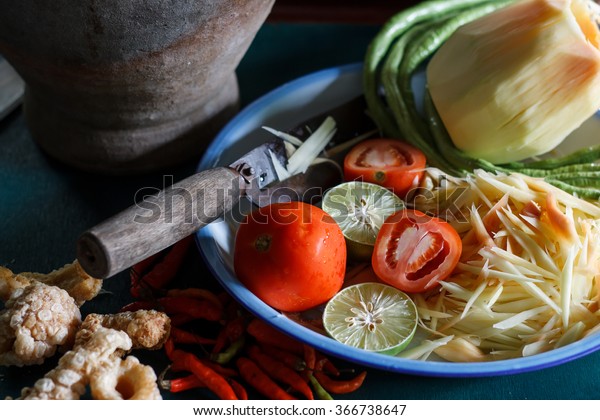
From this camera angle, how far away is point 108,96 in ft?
6.90

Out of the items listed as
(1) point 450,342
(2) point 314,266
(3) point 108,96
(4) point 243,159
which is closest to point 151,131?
(3) point 108,96

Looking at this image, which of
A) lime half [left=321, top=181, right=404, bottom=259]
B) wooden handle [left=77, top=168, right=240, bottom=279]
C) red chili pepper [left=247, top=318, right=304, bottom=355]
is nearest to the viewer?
wooden handle [left=77, top=168, right=240, bottom=279]

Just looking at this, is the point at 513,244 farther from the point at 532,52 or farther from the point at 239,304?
the point at 239,304

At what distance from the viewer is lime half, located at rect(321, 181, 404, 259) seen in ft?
6.53

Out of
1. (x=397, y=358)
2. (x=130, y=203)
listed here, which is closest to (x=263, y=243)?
(x=397, y=358)

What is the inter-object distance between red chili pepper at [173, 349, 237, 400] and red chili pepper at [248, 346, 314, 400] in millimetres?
108

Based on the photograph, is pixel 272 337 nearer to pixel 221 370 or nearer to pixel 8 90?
pixel 221 370

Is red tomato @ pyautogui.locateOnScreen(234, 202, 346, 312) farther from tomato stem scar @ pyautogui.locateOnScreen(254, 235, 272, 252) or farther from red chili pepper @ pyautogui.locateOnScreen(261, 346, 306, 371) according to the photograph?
red chili pepper @ pyautogui.locateOnScreen(261, 346, 306, 371)

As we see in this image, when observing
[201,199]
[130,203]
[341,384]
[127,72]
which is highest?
[127,72]

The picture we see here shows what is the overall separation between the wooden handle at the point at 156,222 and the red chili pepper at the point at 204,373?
0.28 meters

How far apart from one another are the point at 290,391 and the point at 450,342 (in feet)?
1.36

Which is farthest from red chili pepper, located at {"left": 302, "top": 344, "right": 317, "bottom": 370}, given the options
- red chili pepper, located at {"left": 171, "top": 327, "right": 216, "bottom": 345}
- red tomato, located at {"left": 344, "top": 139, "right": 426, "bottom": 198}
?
red tomato, located at {"left": 344, "top": 139, "right": 426, "bottom": 198}

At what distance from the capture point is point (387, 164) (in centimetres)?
220

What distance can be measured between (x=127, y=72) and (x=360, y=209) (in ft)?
2.52
